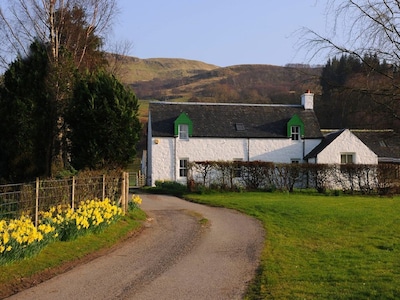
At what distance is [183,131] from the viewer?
119 ft

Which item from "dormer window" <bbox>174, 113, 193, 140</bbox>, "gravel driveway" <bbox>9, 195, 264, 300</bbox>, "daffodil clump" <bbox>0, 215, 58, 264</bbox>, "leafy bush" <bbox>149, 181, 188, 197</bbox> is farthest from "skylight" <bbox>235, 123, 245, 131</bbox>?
"daffodil clump" <bbox>0, 215, 58, 264</bbox>

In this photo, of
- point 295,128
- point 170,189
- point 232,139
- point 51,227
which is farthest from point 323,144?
point 51,227

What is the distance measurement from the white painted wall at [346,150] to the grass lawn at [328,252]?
13.4m

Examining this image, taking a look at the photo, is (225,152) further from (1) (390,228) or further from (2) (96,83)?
(1) (390,228)

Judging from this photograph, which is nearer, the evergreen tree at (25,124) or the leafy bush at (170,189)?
the evergreen tree at (25,124)

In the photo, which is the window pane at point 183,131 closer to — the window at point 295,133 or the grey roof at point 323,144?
the window at point 295,133

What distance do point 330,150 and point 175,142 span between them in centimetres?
1155

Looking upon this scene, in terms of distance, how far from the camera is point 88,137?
17.7m

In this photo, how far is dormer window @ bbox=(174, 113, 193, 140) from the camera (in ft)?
118

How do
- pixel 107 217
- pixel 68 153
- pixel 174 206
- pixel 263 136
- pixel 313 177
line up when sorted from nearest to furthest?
pixel 107 217 < pixel 68 153 < pixel 174 206 < pixel 313 177 < pixel 263 136

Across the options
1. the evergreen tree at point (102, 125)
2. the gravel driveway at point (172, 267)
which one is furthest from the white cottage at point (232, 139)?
the gravel driveway at point (172, 267)

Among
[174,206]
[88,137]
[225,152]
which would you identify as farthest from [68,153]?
[225,152]

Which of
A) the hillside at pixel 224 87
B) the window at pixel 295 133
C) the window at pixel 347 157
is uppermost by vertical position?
the hillside at pixel 224 87

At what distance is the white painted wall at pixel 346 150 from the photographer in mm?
34844
